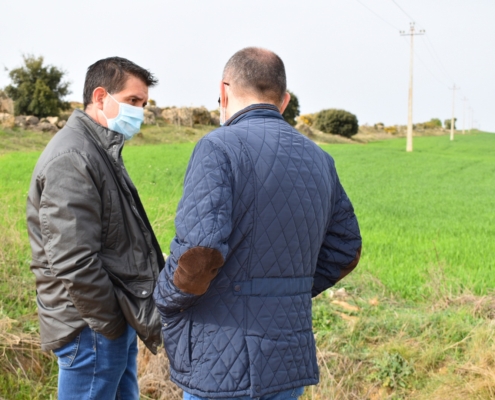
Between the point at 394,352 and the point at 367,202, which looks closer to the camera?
the point at 394,352

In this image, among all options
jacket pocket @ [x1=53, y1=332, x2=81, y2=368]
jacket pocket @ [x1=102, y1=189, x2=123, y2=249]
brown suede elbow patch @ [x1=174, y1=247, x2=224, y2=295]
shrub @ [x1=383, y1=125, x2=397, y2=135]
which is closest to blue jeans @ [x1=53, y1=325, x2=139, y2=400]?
jacket pocket @ [x1=53, y1=332, x2=81, y2=368]

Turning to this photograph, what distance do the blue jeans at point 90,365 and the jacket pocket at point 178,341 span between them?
474 millimetres

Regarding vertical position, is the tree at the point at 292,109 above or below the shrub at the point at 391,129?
above

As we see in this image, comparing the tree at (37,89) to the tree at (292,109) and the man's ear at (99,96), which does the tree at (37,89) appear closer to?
the tree at (292,109)

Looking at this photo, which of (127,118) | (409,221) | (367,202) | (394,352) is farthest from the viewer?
(367,202)

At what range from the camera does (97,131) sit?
2.55 m

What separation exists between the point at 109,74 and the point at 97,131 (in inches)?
10.7

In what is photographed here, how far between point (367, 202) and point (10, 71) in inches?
1042

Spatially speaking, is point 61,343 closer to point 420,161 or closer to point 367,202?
point 367,202

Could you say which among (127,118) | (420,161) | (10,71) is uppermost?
(10,71)

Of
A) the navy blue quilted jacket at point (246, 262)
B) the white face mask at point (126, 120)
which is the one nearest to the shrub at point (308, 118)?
the white face mask at point (126, 120)

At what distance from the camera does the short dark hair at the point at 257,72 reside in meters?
2.09

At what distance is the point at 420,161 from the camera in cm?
2827

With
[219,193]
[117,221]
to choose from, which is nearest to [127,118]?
[117,221]
